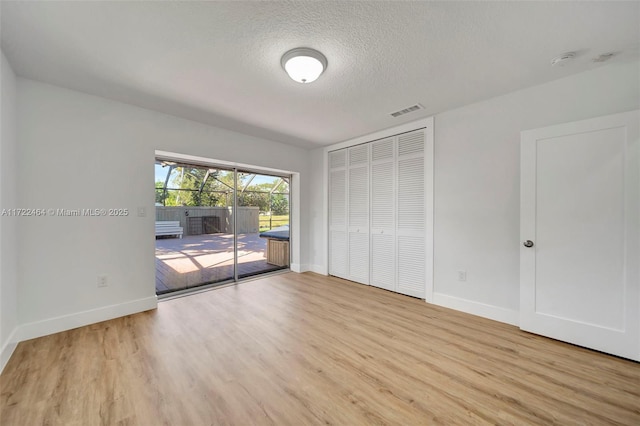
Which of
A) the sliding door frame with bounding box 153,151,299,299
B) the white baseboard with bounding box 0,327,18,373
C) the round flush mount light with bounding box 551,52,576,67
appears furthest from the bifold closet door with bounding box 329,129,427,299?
the white baseboard with bounding box 0,327,18,373

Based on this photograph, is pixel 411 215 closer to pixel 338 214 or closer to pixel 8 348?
pixel 338 214

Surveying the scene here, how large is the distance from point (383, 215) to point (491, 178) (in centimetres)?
154

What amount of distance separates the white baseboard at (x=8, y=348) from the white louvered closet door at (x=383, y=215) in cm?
402

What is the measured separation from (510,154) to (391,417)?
111 inches

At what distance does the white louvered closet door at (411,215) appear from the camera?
11.3 ft

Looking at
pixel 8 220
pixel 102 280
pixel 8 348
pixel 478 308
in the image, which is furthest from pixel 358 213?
pixel 8 348

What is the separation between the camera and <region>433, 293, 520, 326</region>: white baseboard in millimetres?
2660

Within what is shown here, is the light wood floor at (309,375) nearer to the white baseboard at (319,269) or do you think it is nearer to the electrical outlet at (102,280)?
the electrical outlet at (102,280)

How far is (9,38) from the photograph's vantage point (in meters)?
1.81

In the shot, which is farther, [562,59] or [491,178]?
[491,178]

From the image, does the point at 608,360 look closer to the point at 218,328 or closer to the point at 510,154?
the point at 510,154

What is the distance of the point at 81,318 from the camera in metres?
2.60

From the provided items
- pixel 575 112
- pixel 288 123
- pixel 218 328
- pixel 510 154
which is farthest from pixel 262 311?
pixel 575 112

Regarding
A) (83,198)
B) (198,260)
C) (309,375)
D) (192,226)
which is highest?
(83,198)
